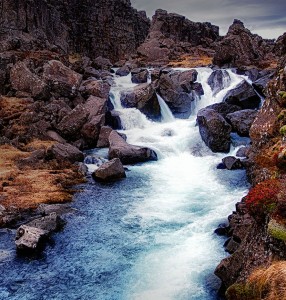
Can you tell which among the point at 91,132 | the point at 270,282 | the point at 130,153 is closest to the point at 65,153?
the point at 130,153

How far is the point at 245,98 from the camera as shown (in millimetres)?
47375

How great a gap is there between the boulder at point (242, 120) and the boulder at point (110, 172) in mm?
15965

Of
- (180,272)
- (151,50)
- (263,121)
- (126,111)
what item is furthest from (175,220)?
(151,50)

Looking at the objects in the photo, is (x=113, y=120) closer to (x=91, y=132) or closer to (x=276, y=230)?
(x=91, y=132)

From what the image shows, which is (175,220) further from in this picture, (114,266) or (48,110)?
(48,110)

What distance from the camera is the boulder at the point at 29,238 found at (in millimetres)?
18828

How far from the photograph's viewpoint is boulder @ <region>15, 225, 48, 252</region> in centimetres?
1883

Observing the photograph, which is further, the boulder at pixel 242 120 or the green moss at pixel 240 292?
the boulder at pixel 242 120

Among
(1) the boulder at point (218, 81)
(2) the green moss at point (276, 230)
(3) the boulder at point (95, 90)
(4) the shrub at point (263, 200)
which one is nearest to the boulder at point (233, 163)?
(4) the shrub at point (263, 200)

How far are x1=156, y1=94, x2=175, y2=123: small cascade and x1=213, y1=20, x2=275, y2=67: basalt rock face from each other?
2353 cm

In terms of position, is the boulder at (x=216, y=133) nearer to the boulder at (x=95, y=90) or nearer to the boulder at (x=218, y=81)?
the boulder at (x=95, y=90)

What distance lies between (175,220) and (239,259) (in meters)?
8.89

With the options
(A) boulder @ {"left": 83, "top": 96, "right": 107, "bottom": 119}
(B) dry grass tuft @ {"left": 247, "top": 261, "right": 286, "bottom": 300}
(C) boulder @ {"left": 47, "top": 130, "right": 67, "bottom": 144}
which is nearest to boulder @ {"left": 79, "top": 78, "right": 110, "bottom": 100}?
(A) boulder @ {"left": 83, "top": 96, "right": 107, "bottom": 119}

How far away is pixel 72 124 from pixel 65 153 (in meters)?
6.36
